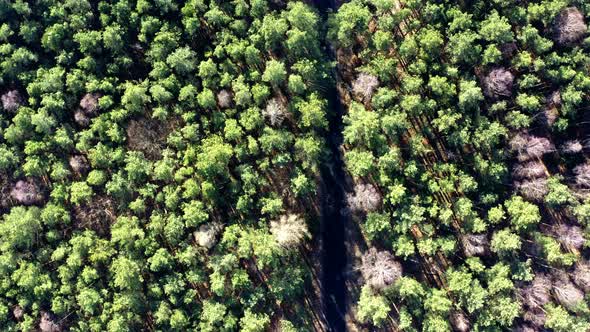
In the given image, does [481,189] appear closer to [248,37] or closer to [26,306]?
[248,37]

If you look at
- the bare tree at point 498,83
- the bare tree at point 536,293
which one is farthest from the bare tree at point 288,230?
the bare tree at point 498,83

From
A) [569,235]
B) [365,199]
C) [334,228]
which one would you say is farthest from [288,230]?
[569,235]

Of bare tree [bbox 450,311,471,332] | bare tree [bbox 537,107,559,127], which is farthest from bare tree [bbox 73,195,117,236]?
bare tree [bbox 537,107,559,127]

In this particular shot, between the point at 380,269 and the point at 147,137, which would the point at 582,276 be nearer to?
the point at 380,269

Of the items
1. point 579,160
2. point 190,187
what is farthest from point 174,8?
point 579,160

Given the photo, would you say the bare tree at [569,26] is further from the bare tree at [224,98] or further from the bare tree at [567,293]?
the bare tree at [224,98]

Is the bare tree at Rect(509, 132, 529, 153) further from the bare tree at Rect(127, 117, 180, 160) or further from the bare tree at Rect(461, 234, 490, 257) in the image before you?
the bare tree at Rect(127, 117, 180, 160)

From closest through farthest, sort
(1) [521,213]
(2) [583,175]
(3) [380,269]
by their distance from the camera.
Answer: (1) [521,213] < (2) [583,175] < (3) [380,269]

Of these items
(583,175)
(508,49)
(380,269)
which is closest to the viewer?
(583,175)
